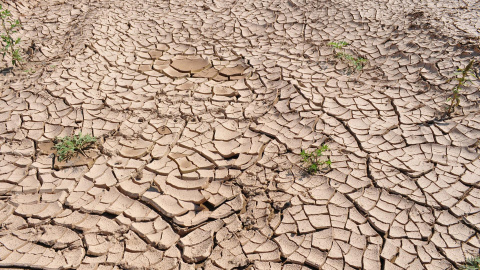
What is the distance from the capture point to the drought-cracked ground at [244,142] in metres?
2.33

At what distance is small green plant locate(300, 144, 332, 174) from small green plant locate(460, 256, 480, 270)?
101cm

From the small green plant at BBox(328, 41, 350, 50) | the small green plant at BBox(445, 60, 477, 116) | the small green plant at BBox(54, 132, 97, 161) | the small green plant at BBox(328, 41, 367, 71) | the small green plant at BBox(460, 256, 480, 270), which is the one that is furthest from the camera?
the small green plant at BBox(328, 41, 350, 50)

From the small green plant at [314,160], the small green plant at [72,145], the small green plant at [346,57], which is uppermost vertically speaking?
the small green plant at [346,57]

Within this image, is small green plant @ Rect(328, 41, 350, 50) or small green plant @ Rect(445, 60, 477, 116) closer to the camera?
small green plant @ Rect(445, 60, 477, 116)

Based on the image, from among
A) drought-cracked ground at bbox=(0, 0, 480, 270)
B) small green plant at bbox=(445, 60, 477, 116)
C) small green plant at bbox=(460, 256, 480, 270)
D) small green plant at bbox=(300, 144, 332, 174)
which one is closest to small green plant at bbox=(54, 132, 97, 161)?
drought-cracked ground at bbox=(0, 0, 480, 270)

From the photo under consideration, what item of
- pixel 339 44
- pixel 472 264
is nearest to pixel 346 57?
pixel 339 44

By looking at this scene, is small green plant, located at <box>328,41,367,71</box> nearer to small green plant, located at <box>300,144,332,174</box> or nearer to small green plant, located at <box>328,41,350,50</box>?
small green plant, located at <box>328,41,350,50</box>

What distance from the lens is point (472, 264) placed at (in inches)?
83.6

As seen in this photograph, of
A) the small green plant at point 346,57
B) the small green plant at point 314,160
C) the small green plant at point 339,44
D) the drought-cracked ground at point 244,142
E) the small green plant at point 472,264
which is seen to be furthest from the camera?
the small green plant at point 339,44

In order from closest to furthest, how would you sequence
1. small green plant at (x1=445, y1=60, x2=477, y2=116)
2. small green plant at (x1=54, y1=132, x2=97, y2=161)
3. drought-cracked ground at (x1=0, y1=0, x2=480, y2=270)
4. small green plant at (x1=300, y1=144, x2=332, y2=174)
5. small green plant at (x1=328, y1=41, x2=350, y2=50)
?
drought-cracked ground at (x1=0, y1=0, x2=480, y2=270), small green plant at (x1=300, y1=144, x2=332, y2=174), small green plant at (x1=54, y1=132, x2=97, y2=161), small green plant at (x1=445, y1=60, x2=477, y2=116), small green plant at (x1=328, y1=41, x2=350, y2=50)

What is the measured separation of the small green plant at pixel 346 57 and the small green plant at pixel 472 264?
217 centimetres

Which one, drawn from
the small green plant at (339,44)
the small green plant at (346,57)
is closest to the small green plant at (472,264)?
the small green plant at (346,57)

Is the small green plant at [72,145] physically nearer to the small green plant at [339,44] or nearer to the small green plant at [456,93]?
the small green plant at [339,44]

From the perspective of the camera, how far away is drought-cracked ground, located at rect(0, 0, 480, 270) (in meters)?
2.33
